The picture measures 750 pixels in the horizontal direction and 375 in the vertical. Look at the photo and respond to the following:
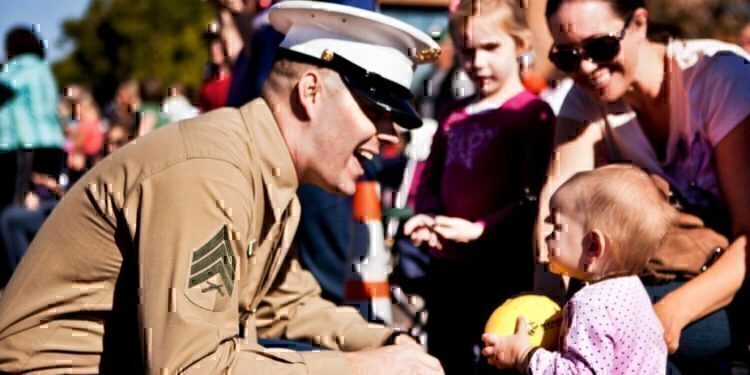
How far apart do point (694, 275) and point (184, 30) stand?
37.6 metres

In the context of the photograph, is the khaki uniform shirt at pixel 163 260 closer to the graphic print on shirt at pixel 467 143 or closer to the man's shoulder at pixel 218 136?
the man's shoulder at pixel 218 136

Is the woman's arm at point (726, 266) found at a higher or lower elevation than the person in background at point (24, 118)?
higher

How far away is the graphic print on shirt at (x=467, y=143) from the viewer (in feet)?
13.6

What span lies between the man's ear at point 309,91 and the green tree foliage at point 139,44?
29.9m

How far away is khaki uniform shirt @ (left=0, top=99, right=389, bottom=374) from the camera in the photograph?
8.72 ft

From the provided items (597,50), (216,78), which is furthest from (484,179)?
(216,78)

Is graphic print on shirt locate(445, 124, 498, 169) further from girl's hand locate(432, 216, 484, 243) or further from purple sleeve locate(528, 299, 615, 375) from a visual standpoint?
purple sleeve locate(528, 299, 615, 375)

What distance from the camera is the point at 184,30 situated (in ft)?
129

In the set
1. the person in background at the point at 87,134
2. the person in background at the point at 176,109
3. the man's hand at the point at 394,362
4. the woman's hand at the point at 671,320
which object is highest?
the woman's hand at the point at 671,320

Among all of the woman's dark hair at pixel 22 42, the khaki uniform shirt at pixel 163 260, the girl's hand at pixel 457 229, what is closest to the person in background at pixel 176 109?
the woman's dark hair at pixel 22 42

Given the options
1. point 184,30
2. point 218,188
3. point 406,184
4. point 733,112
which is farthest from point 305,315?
point 184,30

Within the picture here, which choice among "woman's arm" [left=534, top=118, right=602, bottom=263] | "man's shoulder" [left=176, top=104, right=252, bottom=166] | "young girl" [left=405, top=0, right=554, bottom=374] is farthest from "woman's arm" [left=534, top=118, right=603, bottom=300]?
"man's shoulder" [left=176, top=104, right=252, bottom=166]

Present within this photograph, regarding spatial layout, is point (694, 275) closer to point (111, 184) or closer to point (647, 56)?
point (647, 56)

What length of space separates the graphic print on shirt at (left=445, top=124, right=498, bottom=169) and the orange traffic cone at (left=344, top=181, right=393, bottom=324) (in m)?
1.47
